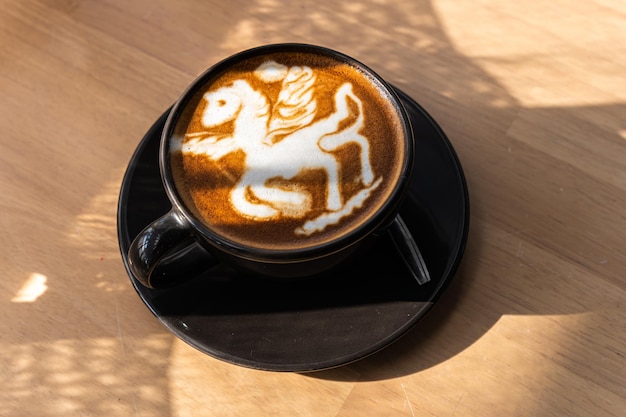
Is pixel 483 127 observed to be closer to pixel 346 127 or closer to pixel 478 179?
pixel 478 179

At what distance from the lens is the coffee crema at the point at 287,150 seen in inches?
24.3

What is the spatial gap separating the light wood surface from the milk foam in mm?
170

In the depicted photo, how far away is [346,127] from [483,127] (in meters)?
0.23

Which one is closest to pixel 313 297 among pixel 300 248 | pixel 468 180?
pixel 300 248

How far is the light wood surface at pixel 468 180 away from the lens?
0.67 metres

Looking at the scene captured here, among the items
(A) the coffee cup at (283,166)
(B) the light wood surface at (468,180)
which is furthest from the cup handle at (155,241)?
(B) the light wood surface at (468,180)

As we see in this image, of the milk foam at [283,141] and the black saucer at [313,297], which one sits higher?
the milk foam at [283,141]

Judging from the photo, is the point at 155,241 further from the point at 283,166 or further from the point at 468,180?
the point at 468,180

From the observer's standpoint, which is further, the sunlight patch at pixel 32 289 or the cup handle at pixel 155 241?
the sunlight patch at pixel 32 289

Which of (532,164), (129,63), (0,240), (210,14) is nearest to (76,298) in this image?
(0,240)

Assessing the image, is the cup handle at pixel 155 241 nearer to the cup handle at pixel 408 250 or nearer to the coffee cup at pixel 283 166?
the coffee cup at pixel 283 166

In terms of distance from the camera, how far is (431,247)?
691mm

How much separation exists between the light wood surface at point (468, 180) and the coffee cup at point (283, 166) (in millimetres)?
103

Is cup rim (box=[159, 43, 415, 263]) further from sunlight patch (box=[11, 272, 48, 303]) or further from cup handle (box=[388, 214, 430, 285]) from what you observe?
sunlight patch (box=[11, 272, 48, 303])
